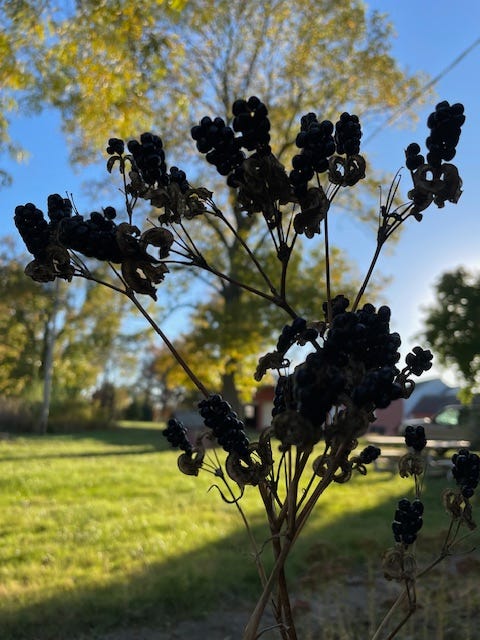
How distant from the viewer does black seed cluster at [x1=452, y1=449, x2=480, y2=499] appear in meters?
1.49

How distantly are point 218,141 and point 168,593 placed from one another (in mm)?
3850

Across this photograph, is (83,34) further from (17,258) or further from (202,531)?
(17,258)

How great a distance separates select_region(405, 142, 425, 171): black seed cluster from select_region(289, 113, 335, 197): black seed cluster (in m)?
0.19

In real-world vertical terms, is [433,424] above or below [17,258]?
below

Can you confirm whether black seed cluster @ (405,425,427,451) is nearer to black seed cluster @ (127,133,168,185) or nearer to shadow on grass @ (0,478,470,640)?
black seed cluster @ (127,133,168,185)

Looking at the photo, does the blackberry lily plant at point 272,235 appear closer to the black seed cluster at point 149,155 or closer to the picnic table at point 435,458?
the black seed cluster at point 149,155

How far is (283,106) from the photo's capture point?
16078 millimetres

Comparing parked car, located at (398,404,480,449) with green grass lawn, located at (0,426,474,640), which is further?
parked car, located at (398,404,480,449)

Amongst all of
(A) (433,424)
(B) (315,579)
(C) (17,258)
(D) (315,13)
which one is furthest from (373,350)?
(C) (17,258)

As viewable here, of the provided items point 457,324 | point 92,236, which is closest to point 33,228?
point 92,236

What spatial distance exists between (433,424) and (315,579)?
1459cm

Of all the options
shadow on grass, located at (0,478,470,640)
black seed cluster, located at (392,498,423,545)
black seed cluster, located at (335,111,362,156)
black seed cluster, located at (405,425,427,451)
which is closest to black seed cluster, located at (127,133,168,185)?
black seed cluster, located at (335,111,362,156)

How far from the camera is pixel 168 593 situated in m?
4.37

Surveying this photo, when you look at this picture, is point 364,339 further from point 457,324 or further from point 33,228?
point 457,324
